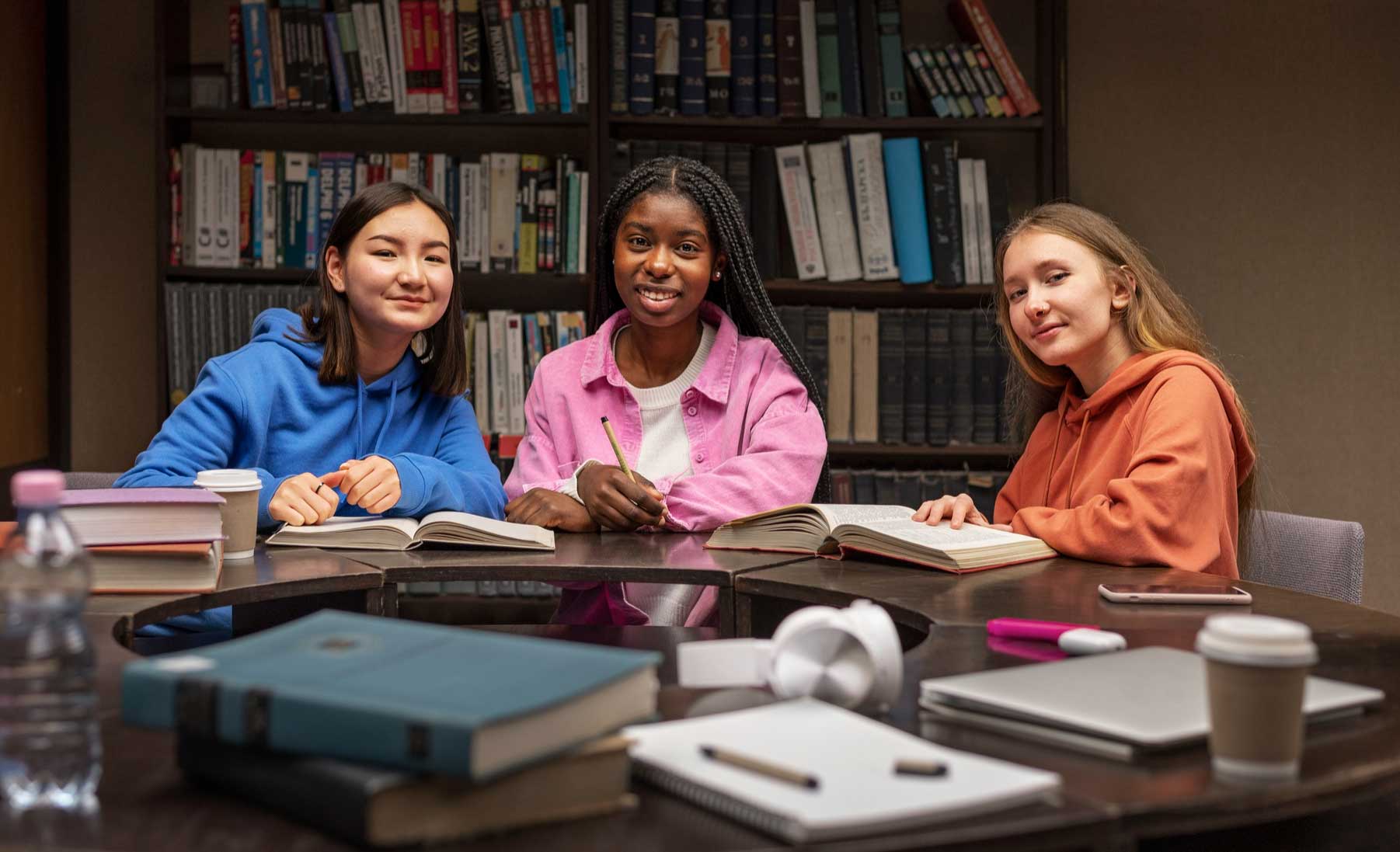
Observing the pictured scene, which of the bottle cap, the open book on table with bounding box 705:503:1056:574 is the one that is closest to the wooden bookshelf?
the open book on table with bounding box 705:503:1056:574

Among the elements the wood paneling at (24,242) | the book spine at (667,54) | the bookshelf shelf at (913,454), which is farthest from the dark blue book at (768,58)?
the wood paneling at (24,242)

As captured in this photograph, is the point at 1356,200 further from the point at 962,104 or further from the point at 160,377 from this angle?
the point at 160,377

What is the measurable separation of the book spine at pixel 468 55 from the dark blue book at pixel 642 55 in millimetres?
395

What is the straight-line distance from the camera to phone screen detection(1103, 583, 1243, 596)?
61.4 inches

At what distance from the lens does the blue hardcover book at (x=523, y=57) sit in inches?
138

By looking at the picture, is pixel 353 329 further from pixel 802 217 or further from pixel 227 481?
pixel 802 217

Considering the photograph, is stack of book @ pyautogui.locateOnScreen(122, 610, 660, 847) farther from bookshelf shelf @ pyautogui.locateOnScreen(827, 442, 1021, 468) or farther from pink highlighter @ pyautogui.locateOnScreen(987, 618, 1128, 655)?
bookshelf shelf @ pyautogui.locateOnScreen(827, 442, 1021, 468)

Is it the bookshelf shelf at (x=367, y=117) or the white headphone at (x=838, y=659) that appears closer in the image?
the white headphone at (x=838, y=659)

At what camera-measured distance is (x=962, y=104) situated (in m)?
3.58

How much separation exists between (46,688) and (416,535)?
40.5 inches

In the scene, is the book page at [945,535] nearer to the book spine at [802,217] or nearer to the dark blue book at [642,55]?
the book spine at [802,217]

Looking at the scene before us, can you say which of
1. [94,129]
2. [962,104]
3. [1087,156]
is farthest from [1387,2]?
[94,129]

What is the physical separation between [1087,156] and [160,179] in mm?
2584

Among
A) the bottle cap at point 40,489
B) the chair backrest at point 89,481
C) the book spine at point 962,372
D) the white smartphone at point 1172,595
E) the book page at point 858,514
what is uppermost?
the book spine at point 962,372
